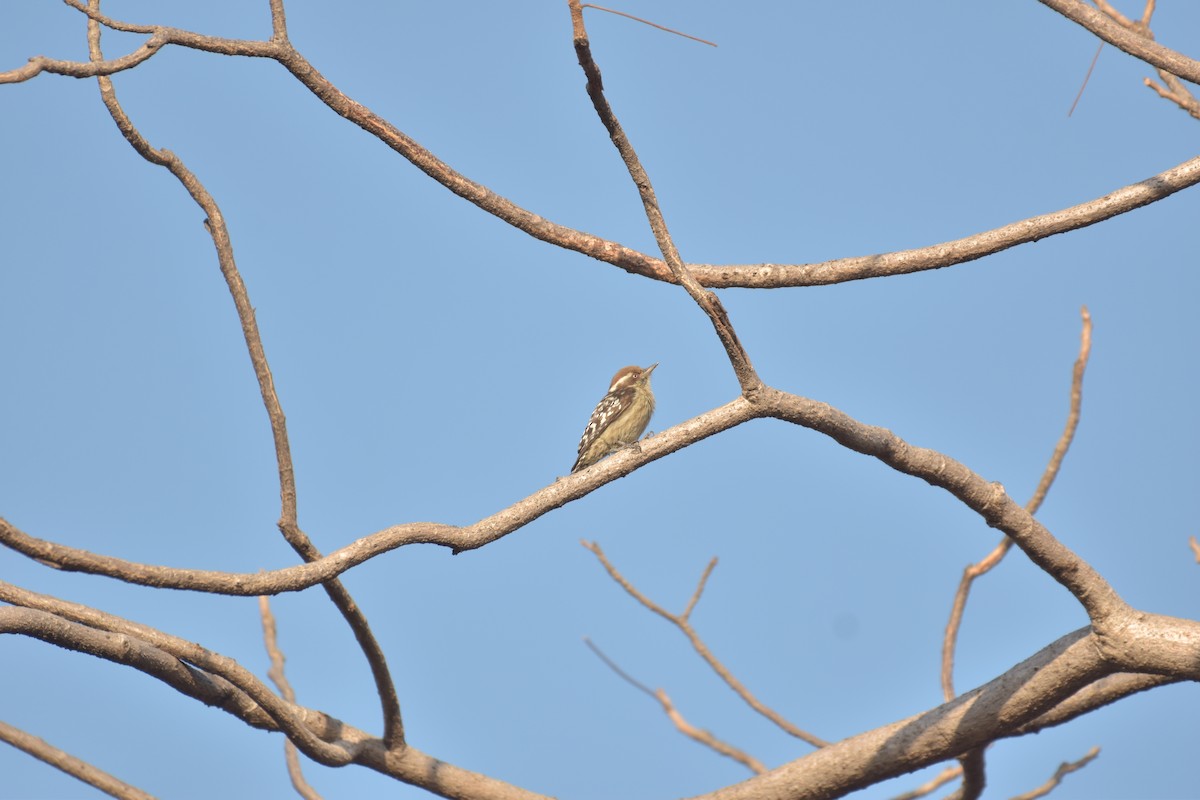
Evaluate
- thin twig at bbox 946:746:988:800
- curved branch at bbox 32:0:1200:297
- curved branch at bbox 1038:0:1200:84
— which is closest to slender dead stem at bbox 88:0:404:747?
curved branch at bbox 32:0:1200:297

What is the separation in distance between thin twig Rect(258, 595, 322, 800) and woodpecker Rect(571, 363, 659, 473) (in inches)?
A: 182

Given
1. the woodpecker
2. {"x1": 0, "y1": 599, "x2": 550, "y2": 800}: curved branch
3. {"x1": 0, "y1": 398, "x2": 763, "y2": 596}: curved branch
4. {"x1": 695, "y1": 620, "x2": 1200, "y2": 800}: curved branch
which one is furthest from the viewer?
the woodpecker

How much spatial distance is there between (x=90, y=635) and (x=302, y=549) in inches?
34.7

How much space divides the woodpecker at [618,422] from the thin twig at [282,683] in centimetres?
464

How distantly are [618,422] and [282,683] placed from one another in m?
5.26

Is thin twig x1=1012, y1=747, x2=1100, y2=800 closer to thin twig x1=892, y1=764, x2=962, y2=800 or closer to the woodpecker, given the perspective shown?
thin twig x1=892, y1=764, x2=962, y2=800

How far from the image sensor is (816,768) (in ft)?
16.5

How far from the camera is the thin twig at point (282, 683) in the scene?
233 inches

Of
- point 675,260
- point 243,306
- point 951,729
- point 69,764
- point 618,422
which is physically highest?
point 618,422

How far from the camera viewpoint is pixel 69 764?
4832 millimetres

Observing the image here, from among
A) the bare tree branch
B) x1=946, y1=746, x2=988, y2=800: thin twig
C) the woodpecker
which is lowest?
x1=946, y1=746, x2=988, y2=800: thin twig

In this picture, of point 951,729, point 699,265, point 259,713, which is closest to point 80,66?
point 259,713

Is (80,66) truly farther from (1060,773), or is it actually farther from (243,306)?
(1060,773)

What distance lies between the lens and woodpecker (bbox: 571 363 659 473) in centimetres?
1075
